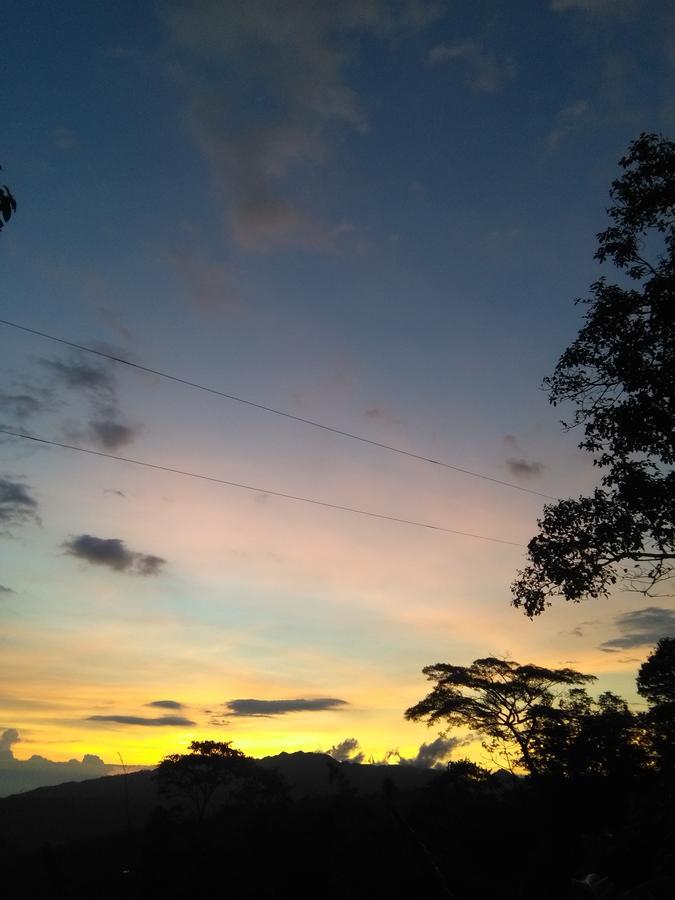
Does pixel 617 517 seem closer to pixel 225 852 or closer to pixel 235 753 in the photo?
pixel 225 852

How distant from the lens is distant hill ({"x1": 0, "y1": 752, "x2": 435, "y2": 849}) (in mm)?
83250

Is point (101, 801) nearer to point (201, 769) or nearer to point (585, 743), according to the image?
point (201, 769)

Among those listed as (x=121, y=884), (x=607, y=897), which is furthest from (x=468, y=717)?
(x=121, y=884)

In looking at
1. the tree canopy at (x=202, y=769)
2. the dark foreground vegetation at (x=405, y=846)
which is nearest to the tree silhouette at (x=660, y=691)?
the dark foreground vegetation at (x=405, y=846)

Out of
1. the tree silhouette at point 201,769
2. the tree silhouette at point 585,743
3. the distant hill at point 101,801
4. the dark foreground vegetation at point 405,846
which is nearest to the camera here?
the dark foreground vegetation at point 405,846

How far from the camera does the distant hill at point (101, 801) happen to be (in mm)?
83250

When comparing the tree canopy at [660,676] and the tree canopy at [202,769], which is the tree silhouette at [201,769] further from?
the tree canopy at [660,676]

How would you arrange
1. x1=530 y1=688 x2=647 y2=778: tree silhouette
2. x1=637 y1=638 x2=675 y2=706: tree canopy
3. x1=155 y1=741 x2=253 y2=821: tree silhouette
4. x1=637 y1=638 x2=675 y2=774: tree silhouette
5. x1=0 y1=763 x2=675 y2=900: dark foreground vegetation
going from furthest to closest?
x1=155 y1=741 x2=253 y2=821: tree silhouette, x1=637 y1=638 x2=675 y2=706: tree canopy, x1=637 y1=638 x2=675 y2=774: tree silhouette, x1=530 y1=688 x2=647 y2=778: tree silhouette, x1=0 y1=763 x2=675 y2=900: dark foreground vegetation

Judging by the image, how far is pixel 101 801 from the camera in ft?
339

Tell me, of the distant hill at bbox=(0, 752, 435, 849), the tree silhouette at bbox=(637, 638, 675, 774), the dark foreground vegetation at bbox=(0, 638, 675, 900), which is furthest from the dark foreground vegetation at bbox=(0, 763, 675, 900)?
the distant hill at bbox=(0, 752, 435, 849)

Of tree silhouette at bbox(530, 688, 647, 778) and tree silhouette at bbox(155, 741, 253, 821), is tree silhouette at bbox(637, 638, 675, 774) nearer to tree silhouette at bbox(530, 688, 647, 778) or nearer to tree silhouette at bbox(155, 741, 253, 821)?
tree silhouette at bbox(530, 688, 647, 778)

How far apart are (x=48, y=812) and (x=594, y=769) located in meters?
110

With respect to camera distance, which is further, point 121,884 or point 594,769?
point 121,884

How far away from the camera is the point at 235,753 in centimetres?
5747
